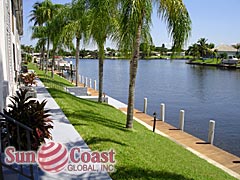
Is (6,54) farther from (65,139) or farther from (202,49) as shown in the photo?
(202,49)

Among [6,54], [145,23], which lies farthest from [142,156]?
[6,54]

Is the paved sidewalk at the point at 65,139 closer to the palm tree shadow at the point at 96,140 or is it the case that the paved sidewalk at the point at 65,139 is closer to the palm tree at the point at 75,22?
the palm tree shadow at the point at 96,140

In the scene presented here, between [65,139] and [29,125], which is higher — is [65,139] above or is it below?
below

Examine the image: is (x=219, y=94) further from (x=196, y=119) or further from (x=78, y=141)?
(x=78, y=141)

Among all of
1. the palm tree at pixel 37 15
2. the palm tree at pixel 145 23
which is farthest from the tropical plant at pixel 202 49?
the palm tree at pixel 145 23

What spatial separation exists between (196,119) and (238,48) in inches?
4406

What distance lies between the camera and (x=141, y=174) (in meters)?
5.82

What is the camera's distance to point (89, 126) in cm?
895

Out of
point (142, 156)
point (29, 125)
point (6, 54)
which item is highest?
point (6, 54)

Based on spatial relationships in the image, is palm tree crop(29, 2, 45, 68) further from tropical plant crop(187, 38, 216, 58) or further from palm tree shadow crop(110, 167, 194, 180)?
tropical plant crop(187, 38, 216, 58)

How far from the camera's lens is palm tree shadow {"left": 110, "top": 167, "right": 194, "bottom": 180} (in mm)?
5609

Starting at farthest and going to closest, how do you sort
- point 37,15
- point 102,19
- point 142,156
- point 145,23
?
point 37,15 → point 102,19 → point 145,23 → point 142,156

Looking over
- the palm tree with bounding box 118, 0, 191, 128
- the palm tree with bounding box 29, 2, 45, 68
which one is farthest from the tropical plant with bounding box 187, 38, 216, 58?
the palm tree with bounding box 118, 0, 191, 128

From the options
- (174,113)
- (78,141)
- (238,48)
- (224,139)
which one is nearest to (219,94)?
(174,113)
